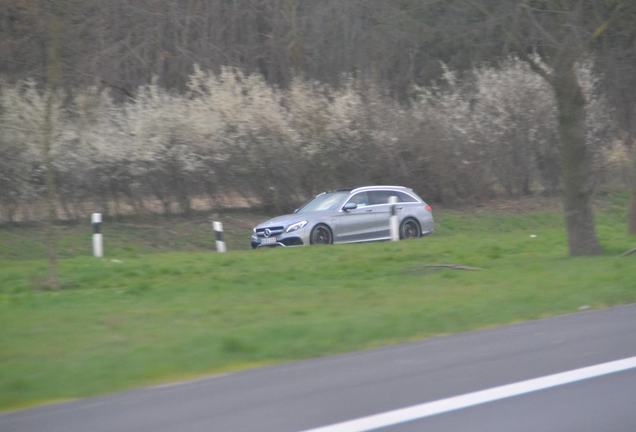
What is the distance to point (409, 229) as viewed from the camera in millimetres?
24344

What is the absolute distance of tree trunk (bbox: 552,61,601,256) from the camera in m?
15.9

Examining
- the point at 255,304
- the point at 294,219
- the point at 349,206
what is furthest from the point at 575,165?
the point at 294,219

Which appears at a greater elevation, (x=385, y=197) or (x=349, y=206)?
(x=385, y=197)

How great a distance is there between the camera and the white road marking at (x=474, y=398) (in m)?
6.70

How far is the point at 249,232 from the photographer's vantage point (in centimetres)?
2733

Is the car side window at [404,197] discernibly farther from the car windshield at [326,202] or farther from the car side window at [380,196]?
the car windshield at [326,202]

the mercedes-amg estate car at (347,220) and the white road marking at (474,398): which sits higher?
the mercedes-amg estate car at (347,220)

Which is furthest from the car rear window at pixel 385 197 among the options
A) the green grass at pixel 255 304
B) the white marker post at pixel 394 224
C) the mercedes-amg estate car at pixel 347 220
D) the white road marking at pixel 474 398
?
the white road marking at pixel 474 398

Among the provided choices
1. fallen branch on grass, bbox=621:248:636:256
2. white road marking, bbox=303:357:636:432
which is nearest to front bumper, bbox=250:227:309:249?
fallen branch on grass, bbox=621:248:636:256

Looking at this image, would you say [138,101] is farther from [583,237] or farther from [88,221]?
[583,237]

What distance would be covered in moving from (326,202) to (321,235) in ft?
3.98

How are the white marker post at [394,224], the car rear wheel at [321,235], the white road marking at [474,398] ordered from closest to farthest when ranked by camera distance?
the white road marking at [474,398], the car rear wheel at [321,235], the white marker post at [394,224]

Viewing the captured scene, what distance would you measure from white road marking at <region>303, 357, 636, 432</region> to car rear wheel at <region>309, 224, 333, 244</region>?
13961mm

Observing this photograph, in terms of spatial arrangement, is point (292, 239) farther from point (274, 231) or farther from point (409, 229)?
point (409, 229)
